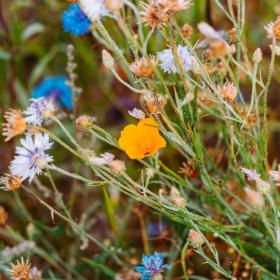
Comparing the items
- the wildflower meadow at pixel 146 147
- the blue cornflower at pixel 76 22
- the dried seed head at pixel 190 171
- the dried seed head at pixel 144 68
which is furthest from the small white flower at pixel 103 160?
the blue cornflower at pixel 76 22

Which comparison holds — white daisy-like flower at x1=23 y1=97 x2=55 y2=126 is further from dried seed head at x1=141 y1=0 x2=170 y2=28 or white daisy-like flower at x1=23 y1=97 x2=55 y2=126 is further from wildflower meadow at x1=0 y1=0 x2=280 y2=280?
dried seed head at x1=141 y1=0 x2=170 y2=28

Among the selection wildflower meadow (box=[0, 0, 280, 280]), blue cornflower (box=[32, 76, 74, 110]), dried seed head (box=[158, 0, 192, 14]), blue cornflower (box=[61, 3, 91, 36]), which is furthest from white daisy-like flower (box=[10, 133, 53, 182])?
blue cornflower (box=[32, 76, 74, 110])

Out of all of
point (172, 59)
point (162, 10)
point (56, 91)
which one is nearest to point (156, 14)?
point (162, 10)

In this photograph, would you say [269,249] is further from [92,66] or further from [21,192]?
[92,66]

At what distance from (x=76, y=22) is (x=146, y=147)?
0.38m

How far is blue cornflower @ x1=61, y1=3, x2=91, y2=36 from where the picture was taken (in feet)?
3.58

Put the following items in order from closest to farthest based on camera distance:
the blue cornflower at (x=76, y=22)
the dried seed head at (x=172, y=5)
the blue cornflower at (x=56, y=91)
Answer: the dried seed head at (x=172, y=5), the blue cornflower at (x=76, y=22), the blue cornflower at (x=56, y=91)

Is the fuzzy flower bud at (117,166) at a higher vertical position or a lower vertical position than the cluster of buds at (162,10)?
lower

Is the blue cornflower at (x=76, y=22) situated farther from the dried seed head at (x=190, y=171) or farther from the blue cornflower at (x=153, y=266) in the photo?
the blue cornflower at (x=153, y=266)

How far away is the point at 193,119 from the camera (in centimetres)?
Result: 84

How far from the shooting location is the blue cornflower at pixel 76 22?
43.0 inches

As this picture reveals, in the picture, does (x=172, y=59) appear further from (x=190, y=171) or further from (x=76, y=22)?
(x=76, y=22)

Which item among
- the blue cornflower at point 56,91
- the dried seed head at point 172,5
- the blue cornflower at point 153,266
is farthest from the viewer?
the blue cornflower at point 56,91

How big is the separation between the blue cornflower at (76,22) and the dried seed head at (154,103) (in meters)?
0.32
